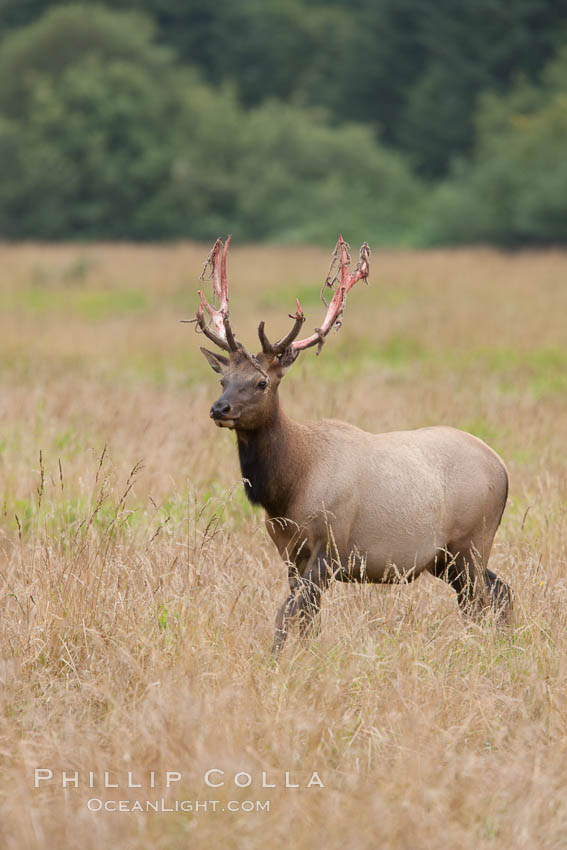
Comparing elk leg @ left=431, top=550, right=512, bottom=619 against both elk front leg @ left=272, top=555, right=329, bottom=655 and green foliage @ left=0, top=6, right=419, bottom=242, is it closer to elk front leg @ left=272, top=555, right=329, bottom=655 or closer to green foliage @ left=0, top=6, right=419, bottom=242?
elk front leg @ left=272, top=555, right=329, bottom=655

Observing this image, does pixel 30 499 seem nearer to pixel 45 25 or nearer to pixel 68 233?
pixel 68 233

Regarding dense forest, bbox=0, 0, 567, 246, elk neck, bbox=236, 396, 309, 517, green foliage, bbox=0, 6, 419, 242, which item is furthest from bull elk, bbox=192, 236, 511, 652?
green foliage, bbox=0, 6, 419, 242

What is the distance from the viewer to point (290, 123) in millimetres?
44688

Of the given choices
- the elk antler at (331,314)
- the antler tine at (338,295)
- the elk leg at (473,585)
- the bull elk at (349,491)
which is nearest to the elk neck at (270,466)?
the bull elk at (349,491)

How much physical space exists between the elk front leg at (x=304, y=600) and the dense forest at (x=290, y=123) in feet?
95.4

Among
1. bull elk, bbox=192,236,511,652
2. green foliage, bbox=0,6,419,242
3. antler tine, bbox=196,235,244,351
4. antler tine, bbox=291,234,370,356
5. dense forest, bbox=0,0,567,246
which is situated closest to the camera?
bull elk, bbox=192,236,511,652

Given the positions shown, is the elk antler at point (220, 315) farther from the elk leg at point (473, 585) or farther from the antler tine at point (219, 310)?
the elk leg at point (473, 585)

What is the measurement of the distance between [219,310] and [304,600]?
5.05 ft

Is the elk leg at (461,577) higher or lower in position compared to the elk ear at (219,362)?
lower

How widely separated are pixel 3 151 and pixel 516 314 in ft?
92.8

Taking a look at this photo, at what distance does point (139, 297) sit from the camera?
67.1 ft

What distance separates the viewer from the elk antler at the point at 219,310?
513 cm

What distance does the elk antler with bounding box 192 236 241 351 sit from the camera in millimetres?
5133

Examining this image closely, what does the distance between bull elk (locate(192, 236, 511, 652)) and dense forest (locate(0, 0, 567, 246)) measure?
2848cm
